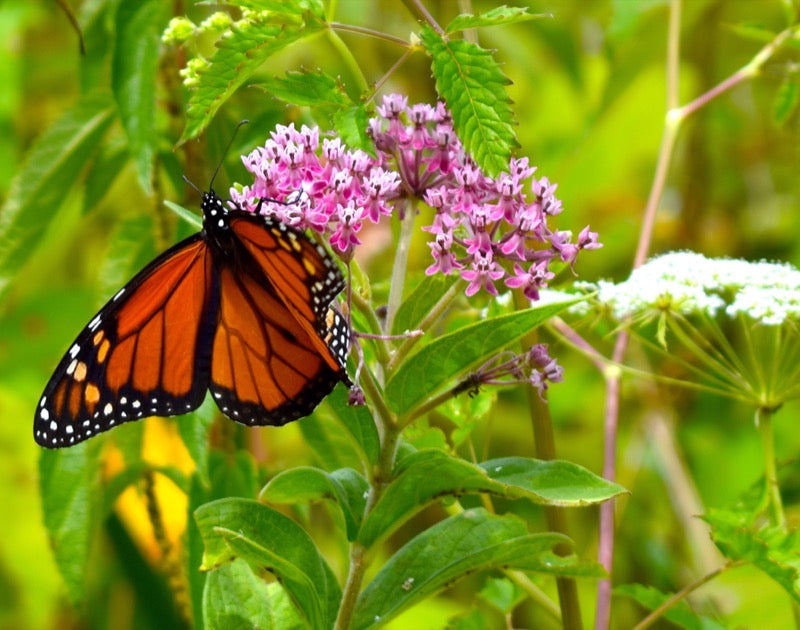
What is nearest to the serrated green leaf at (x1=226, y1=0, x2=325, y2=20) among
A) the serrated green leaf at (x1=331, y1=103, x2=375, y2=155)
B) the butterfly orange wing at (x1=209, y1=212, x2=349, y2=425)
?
the serrated green leaf at (x1=331, y1=103, x2=375, y2=155)

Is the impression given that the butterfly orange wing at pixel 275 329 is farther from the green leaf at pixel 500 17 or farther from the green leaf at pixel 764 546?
the green leaf at pixel 764 546

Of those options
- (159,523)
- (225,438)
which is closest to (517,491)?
(225,438)

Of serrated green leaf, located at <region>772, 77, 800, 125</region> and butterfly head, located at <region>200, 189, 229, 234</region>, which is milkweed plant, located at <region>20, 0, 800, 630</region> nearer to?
butterfly head, located at <region>200, 189, 229, 234</region>

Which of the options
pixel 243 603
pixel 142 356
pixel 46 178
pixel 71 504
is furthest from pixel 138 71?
pixel 243 603

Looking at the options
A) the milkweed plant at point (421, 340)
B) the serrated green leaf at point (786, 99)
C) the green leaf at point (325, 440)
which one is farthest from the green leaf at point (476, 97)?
the serrated green leaf at point (786, 99)

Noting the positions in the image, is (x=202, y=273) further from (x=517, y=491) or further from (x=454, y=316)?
(x=517, y=491)
